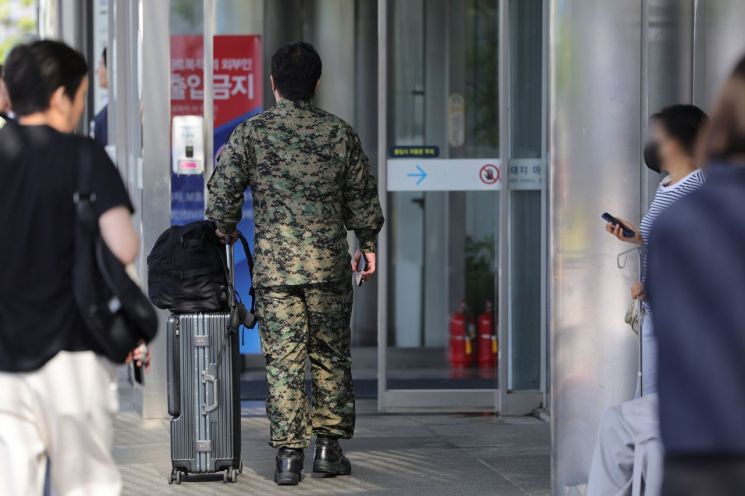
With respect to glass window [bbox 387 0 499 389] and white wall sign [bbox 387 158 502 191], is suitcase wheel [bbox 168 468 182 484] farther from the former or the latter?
glass window [bbox 387 0 499 389]

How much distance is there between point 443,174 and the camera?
8672 millimetres

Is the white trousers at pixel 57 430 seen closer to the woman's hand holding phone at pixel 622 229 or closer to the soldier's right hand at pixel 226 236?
the woman's hand holding phone at pixel 622 229

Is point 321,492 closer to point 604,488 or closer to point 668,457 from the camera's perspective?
point 604,488

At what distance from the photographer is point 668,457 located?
2.35m

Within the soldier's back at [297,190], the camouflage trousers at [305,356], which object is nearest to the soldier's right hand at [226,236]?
the soldier's back at [297,190]

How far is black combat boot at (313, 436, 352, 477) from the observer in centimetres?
663

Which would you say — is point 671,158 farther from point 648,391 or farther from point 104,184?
point 104,184

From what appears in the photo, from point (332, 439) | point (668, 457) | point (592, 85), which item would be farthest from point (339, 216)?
point (668, 457)

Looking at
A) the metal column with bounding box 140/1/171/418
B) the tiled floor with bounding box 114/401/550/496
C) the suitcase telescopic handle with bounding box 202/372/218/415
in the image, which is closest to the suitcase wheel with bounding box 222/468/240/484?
the tiled floor with bounding box 114/401/550/496

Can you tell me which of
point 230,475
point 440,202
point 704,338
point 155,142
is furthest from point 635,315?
point 440,202

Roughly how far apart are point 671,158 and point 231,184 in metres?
2.13

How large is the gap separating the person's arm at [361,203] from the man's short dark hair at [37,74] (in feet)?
8.97

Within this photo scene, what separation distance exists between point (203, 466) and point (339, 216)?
126 cm

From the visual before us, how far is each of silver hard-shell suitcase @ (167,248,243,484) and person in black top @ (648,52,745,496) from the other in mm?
4207
